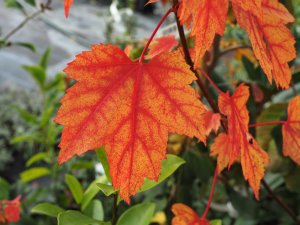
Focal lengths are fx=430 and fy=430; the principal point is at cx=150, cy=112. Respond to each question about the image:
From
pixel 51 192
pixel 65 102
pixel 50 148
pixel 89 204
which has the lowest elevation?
pixel 51 192

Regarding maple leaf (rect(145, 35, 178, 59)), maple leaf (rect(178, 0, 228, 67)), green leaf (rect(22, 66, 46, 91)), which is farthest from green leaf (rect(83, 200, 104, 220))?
green leaf (rect(22, 66, 46, 91))

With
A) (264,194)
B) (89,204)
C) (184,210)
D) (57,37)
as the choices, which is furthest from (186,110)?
(57,37)

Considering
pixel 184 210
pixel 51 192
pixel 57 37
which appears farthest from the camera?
pixel 57 37

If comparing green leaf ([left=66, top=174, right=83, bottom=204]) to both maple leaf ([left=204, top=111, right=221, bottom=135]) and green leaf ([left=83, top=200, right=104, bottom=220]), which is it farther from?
maple leaf ([left=204, top=111, right=221, bottom=135])

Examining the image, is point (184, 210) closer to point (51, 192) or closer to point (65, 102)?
point (65, 102)

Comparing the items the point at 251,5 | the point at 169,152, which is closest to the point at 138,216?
the point at 251,5

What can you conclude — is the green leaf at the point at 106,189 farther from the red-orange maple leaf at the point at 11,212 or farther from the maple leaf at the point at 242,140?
the red-orange maple leaf at the point at 11,212

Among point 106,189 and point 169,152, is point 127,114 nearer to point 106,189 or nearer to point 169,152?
point 106,189
